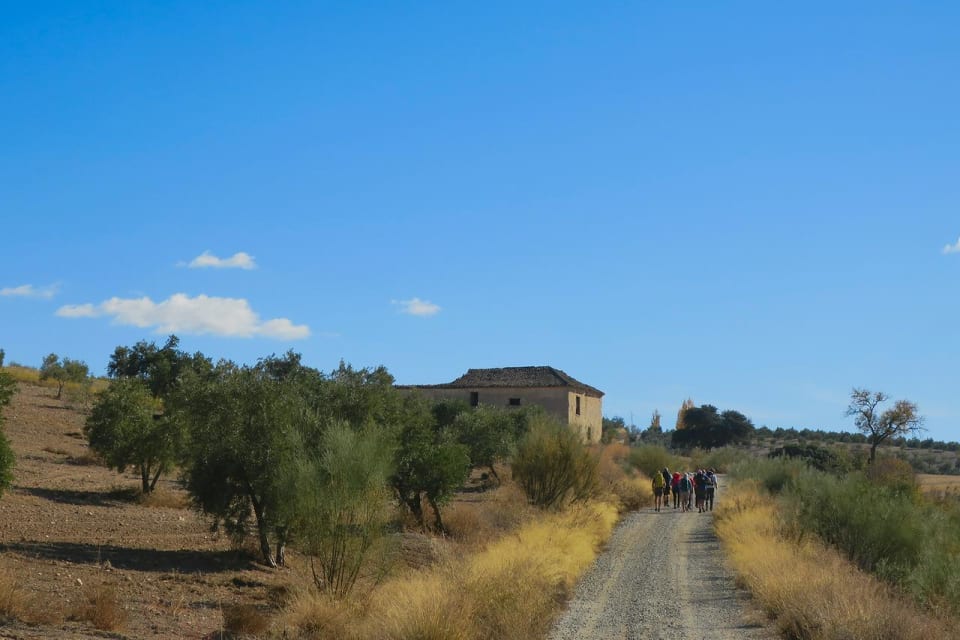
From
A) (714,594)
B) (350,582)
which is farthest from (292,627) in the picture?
(714,594)

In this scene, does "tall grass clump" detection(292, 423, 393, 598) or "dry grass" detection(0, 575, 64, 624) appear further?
"tall grass clump" detection(292, 423, 393, 598)

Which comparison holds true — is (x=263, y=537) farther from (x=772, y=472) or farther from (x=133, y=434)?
(x=772, y=472)

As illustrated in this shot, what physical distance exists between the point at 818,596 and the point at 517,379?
2172 inches

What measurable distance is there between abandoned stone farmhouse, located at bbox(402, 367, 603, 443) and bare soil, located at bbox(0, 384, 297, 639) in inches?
1475

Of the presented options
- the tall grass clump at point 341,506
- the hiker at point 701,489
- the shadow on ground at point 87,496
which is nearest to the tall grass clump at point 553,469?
the hiker at point 701,489

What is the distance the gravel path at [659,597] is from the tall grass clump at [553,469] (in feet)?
15.0

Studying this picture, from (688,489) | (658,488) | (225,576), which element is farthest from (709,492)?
(225,576)

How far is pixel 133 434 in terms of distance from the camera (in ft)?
99.2

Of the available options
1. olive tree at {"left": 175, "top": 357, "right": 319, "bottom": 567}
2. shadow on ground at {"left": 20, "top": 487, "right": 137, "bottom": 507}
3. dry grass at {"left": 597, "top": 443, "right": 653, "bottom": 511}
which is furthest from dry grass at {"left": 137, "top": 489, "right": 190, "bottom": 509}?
dry grass at {"left": 597, "top": 443, "right": 653, "bottom": 511}

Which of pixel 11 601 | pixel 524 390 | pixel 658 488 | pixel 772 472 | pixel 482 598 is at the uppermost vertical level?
pixel 524 390

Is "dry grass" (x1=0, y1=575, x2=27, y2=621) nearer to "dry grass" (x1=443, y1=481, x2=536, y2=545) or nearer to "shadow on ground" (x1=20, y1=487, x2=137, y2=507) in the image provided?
"shadow on ground" (x1=20, y1=487, x2=137, y2=507)

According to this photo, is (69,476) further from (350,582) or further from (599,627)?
(599,627)

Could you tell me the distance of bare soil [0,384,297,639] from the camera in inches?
587

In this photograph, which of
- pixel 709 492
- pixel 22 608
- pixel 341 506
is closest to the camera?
pixel 22 608
